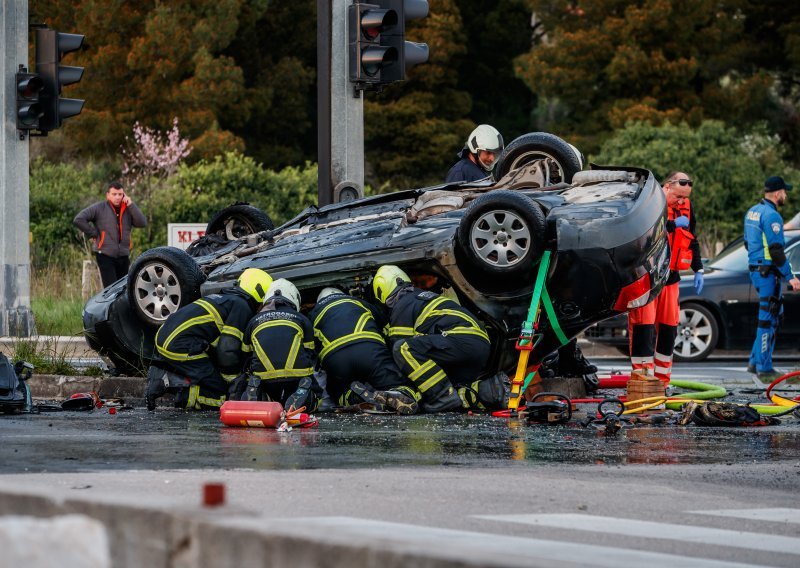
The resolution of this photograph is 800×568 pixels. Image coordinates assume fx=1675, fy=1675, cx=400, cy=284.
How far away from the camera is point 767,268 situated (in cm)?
1620

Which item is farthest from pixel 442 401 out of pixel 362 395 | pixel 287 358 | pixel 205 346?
pixel 205 346

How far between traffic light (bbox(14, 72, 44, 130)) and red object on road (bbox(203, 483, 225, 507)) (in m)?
12.8

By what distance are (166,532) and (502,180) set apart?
8883mm

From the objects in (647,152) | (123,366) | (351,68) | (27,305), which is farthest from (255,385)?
(647,152)

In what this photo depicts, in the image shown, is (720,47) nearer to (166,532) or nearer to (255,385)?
(255,385)

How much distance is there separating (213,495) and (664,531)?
8.20 feet

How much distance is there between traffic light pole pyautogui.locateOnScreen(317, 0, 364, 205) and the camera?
14625 mm

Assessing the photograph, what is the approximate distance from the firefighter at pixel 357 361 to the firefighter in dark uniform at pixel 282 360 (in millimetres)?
161

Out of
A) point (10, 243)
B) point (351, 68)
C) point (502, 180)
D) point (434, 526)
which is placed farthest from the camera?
point (10, 243)

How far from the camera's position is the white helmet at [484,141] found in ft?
47.3

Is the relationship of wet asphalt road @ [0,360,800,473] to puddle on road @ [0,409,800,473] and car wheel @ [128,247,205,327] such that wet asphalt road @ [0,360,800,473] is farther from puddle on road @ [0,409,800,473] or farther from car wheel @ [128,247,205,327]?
car wheel @ [128,247,205,327]

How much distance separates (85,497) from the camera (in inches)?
188

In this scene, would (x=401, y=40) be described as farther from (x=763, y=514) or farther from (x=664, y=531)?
(x=664, y=531)

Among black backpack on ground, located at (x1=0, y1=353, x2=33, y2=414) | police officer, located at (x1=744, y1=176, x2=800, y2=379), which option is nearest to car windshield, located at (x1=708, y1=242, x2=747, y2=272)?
police officer, located at (x1=744, y1=176, x2=800, y2=379)
